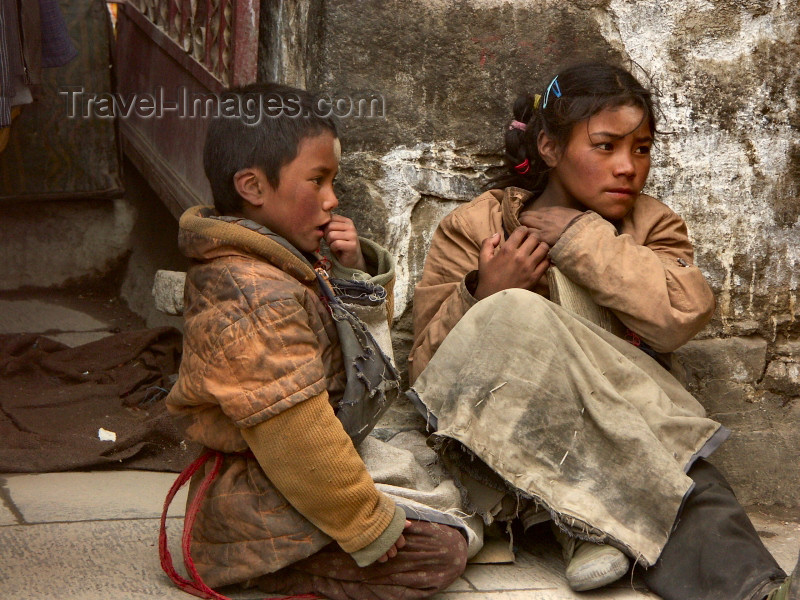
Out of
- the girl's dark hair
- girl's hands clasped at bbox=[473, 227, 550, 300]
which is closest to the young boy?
girl's hands clasped at bbox=[473, 227, 550, 300]

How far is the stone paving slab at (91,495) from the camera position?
7.70 ft

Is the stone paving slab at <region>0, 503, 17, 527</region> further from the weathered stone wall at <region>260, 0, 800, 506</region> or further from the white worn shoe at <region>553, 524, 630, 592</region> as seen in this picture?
the white worn shoe at <region>553, 524, 630, 592</region>

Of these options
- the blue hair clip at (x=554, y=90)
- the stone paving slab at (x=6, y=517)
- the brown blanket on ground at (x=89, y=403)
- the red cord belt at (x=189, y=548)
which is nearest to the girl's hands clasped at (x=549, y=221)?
the blue hair clip at (x=554, y=90)

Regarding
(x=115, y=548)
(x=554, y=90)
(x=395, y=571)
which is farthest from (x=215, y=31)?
(x=395, y=571)

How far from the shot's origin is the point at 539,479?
212 cm

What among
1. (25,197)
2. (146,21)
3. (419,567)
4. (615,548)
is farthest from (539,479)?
(25,197)

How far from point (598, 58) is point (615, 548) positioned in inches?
55.8

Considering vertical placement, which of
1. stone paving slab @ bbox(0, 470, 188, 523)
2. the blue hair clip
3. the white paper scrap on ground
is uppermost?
the blue hair clip

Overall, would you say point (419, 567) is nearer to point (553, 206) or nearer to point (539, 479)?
point (539, 479)

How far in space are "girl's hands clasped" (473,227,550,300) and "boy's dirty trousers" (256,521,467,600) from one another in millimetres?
644

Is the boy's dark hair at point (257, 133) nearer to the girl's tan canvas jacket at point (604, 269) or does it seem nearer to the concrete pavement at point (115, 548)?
the girl's tan canvas jacket at point (604, 269)

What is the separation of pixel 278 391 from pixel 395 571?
1.52 ft

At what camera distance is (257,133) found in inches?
80.3

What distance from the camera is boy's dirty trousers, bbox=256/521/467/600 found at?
1.95 m
